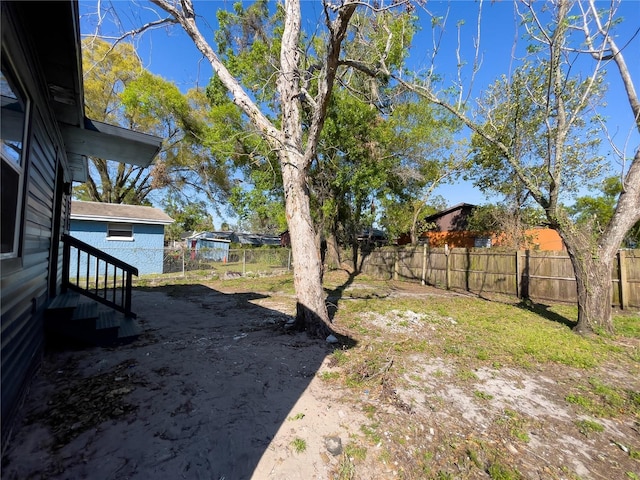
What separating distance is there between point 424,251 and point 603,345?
8.12 metres

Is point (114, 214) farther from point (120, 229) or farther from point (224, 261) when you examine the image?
point (224, 261)

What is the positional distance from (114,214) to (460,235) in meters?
21.3

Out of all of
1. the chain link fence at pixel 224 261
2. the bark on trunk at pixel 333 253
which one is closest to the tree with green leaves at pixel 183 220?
the chain link fence at pixel 224 261

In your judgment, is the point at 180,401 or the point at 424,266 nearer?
the point at 180,401

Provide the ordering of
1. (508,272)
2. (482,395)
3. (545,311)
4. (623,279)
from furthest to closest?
(508,272), (545,311), (623,279), (482,395)

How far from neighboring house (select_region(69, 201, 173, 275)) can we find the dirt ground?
1059 cm

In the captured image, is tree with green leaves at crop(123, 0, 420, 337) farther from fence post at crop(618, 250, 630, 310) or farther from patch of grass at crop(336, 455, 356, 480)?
fence post at crop(618, 250, 630, 310)

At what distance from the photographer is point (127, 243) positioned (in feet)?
46.0

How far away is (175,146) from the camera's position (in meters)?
18.4

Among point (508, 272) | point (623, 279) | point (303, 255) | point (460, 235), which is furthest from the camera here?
point (460, 235)

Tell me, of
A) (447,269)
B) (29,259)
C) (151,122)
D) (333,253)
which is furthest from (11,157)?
(151,122)

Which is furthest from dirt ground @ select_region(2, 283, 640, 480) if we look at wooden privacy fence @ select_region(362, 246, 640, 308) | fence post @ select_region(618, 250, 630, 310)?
wooden privacy fence @ select_region(362, 246, 640, 308)

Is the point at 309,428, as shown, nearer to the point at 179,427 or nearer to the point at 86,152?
the point at 179,427

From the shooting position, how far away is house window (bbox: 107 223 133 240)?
13.7 meters
